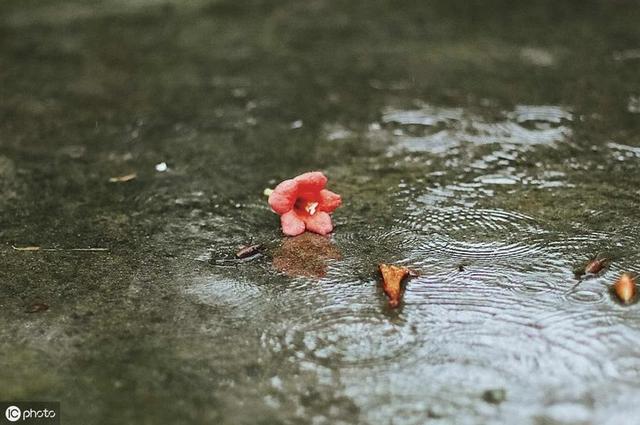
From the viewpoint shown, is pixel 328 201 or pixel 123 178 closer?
pixel 328 201

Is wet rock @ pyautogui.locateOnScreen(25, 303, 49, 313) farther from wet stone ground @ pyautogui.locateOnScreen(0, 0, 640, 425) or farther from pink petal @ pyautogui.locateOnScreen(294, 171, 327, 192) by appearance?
pink petal @ pyautogui.locateOnScreen(294, 171, 327, 192)

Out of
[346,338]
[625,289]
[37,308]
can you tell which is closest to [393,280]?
[346,338]

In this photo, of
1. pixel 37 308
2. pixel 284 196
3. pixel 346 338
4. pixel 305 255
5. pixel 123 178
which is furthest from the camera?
pixel 123 178

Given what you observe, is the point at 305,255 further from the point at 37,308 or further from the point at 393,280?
the point at 37,308

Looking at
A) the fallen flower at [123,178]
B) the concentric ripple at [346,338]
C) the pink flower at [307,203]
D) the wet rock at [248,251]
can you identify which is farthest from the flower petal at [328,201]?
the fallen flower at [123,178]

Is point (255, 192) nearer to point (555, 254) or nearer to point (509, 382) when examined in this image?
point (555, 254)
